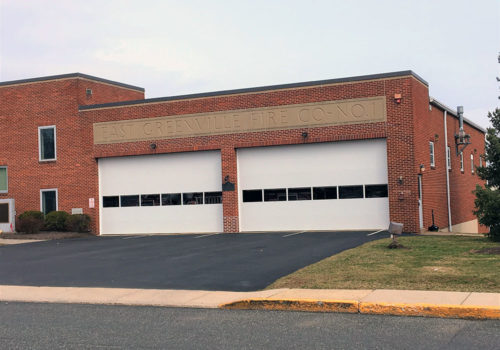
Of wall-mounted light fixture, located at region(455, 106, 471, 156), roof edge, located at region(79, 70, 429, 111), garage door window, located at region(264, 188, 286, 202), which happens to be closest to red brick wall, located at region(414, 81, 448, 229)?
roof edge, located at region(79, 70, 429, 111)

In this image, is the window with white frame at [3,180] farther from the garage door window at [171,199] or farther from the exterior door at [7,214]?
the garage door window at [171,199]

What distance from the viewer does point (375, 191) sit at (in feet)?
82.6

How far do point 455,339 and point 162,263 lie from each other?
33.5 feet

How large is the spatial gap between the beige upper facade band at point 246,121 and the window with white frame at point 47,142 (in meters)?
2.64

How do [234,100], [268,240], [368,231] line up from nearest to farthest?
1. [268,240]
2. [368,231]
3. [234,100]

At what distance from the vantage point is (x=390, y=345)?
24.6 feet

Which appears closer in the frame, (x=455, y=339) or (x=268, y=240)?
(x=455, y=339)

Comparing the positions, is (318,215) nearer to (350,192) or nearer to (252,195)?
(350,192)

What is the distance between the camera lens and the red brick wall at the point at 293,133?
2447 cm

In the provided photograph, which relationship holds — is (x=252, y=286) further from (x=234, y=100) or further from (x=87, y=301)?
(x=234, y=100)

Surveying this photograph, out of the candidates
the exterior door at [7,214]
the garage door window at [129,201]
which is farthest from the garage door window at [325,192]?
the exterior door at [7,214]

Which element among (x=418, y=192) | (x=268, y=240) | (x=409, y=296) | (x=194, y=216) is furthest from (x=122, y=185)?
(x=409, y=296)

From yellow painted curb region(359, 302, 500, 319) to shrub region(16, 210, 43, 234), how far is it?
22.7 m

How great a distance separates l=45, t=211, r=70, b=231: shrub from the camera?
2961 cm
